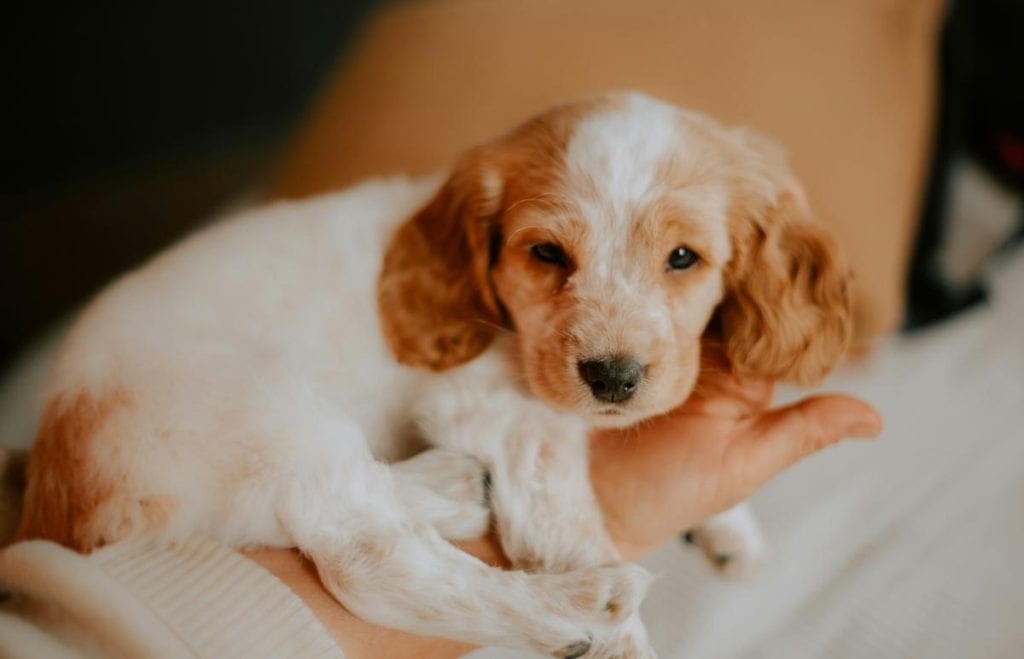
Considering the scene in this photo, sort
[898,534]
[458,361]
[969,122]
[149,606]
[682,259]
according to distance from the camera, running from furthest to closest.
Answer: [969,122]
[898,534]
[458,361]
[682,259]
[149,606]

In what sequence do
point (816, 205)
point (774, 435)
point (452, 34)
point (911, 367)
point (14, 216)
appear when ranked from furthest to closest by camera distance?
point (14, 216)
point (452, 34)
point (911, 367)
point (816, 205)
point (774, 435)

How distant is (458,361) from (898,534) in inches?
37.8

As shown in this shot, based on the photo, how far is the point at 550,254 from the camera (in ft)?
4.32

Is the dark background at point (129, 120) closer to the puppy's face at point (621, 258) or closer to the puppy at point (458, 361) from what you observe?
the puppy at point (458, 361)

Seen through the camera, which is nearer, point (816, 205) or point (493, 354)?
point (493, 354)

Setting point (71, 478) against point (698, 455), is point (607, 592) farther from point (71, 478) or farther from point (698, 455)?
point (71, 478)

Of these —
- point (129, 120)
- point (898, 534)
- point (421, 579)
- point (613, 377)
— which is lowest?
point (898, 534)

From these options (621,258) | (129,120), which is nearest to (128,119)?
(129,120)

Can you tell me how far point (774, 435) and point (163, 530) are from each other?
1.00 metres

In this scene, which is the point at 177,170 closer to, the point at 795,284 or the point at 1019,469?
the point at 795,284

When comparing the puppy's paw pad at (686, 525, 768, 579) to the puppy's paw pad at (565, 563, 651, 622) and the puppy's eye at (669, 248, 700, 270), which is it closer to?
the puppy's paw pad at (565, 563, 651, 622)

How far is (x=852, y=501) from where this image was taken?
163 cm

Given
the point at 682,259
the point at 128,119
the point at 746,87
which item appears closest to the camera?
the point at 682,259

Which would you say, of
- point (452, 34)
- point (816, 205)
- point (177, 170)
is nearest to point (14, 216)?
point (177, 170)
